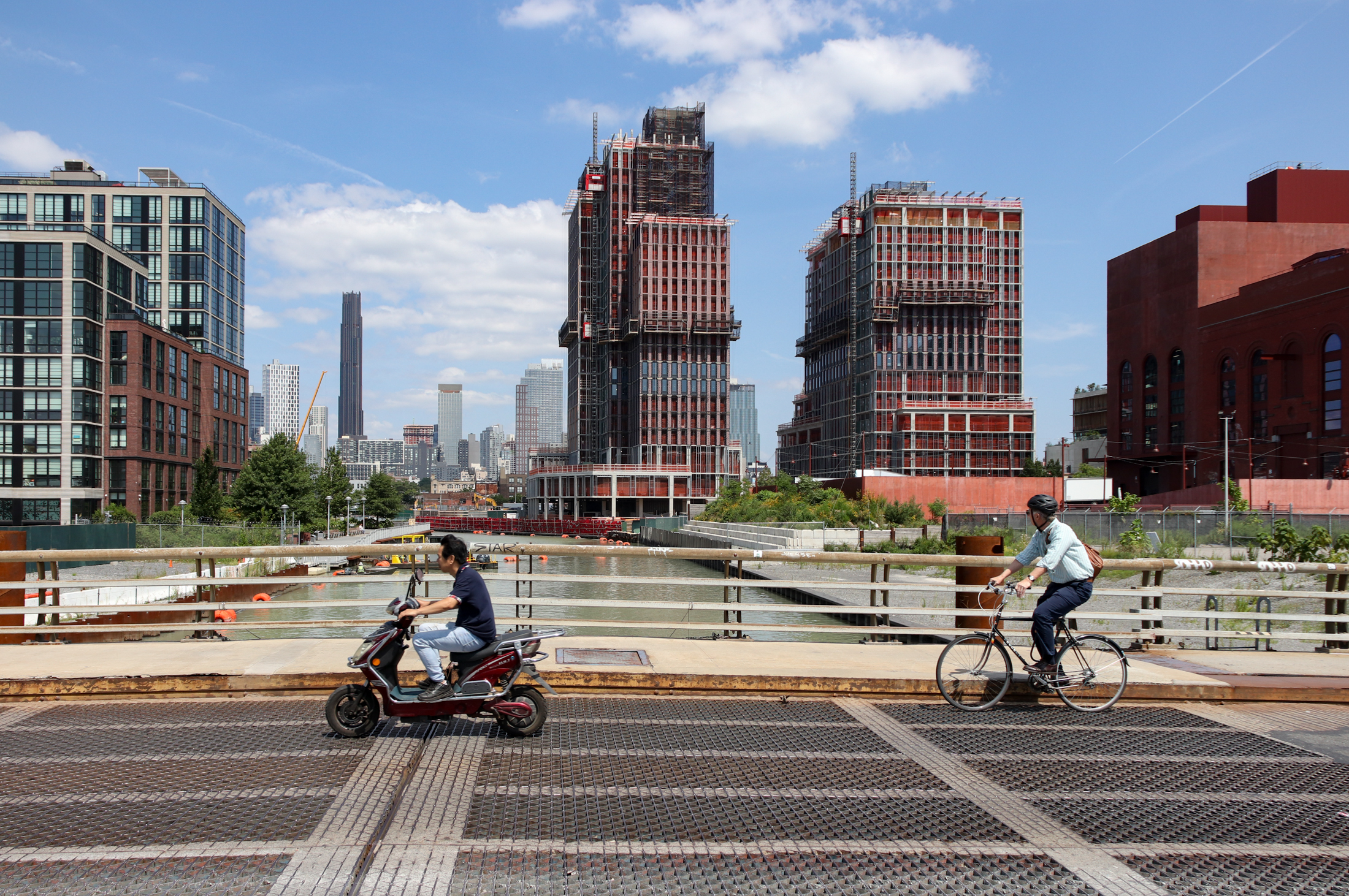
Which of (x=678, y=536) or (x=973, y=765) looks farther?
(x=678, y=536)

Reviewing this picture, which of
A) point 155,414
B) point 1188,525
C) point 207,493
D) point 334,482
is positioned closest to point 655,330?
point 334,482

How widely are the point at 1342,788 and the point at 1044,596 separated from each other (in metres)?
2.87

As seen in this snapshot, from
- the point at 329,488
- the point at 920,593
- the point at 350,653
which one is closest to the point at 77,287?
the point at 329,488

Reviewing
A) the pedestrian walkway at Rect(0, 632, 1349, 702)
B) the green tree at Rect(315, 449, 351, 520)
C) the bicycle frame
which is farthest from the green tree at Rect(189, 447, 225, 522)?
the bicycle frame

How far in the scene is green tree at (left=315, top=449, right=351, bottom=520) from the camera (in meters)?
95.2

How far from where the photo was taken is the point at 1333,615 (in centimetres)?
1248

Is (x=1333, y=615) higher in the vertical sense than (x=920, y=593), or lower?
higher

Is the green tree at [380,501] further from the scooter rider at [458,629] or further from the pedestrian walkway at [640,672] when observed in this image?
the scooter rider at [458,629]

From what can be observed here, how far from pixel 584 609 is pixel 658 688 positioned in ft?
75.0

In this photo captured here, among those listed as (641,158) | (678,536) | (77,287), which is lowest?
(678,536)

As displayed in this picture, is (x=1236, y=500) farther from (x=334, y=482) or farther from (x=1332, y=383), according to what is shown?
(x=334, y=482)

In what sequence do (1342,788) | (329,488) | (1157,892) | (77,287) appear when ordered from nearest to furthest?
(1157,892) → (1342,788) → (77,287) → (329,488)

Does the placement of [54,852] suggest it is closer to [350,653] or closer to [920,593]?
[350,653]

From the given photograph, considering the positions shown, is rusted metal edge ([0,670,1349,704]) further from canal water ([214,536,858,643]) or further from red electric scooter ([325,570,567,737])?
red electric scooter ([325,570,567,737])
